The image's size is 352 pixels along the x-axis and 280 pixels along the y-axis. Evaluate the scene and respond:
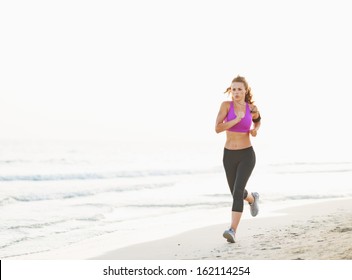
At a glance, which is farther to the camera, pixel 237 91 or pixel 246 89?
pixel 246 89

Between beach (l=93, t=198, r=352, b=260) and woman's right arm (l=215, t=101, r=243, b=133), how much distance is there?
4.47 ft

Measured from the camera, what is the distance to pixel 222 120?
18.8ft

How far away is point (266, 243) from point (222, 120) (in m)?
1.50

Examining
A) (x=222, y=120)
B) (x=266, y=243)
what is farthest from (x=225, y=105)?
(x=266, y=243)

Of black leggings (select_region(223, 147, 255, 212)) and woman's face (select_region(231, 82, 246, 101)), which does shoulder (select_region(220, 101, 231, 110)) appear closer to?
woman's face (select_region(231, 82, 246, 101))

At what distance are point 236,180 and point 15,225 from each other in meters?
4.63

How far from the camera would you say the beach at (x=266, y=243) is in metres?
4.98

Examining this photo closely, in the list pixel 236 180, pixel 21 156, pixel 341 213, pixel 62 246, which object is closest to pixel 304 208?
pixel 341 213

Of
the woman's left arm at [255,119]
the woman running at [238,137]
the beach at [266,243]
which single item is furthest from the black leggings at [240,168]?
the beach at [266,243]

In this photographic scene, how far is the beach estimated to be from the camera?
4.98 meters

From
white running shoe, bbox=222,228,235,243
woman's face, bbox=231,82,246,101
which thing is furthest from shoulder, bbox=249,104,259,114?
white running shoe, bbox=222,228,235,243

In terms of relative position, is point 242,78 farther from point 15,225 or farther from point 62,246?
point 15,225

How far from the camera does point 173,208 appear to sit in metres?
10.7

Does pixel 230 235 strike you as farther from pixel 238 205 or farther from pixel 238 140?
pixel 238 140
